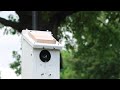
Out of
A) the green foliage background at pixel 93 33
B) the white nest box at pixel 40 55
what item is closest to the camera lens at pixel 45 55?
the white nest box at pixel 40 55

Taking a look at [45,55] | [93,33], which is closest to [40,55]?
[45,55]

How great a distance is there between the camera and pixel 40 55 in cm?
412

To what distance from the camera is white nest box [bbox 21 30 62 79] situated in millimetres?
4043

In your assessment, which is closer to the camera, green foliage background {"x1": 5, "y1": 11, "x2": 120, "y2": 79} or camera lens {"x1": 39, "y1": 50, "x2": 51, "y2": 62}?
camera lens {"x1": 39, "y1": 50, "x2": 51, "y2": 62}

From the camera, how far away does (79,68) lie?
1991cm

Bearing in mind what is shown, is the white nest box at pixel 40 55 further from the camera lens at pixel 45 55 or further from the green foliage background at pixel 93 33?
the green foliage background at pixel 93 33

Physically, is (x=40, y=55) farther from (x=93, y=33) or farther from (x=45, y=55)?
(x=93, y=33)

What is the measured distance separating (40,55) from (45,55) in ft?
0.19

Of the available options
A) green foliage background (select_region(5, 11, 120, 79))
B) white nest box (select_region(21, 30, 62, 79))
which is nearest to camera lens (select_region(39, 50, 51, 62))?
white nest box (select_region(21, 30, 62, 79))

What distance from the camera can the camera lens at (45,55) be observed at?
4.11m

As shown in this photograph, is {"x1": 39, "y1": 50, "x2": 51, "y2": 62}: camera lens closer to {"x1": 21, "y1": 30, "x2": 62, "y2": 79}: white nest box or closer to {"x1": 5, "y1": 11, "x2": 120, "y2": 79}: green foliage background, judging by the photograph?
{"x1": 21, "y1": 30, "x2": 62, "y2": 79}: white nest box

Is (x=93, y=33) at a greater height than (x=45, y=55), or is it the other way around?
(x=93, y=33)

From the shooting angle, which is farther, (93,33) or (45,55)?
(93,33)
